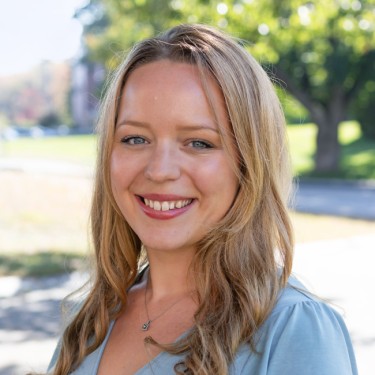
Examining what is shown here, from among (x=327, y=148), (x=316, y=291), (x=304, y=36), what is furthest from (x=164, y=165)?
(x=327, y=148)

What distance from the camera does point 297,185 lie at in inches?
109

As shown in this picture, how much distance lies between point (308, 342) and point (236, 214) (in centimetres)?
40

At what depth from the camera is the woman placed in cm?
165

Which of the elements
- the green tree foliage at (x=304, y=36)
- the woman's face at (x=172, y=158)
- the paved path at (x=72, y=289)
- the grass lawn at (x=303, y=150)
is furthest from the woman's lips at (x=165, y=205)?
the grass lawn at (x=303, y=150)

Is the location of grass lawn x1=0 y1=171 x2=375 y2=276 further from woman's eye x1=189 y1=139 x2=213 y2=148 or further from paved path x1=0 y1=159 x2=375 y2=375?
woman's eye x1=189 y1=139 x2=213 y2=148

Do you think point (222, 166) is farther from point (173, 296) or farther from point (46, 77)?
point (46, 77)

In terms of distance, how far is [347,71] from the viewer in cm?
Answer: 2520

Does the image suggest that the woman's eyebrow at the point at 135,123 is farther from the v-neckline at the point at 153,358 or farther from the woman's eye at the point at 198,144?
the v-neckline at the point at 153,358

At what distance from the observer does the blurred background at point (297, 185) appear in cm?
648

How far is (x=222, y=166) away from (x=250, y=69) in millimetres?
252

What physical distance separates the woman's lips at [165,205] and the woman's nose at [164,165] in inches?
2.3

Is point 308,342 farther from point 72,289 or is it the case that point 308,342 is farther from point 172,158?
point 72,289

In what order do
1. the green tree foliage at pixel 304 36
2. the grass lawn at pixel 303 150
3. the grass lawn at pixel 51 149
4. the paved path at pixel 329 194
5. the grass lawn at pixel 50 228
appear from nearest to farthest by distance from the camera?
the grass lawn at pixel 50 228 < the green tree foliage at pixel 304 36 < the paved path at pixel 329 194 < the grass lawn at pixel 303 150 < the grass lawn at pixel 51 149

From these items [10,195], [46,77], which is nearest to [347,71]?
[10,195]
